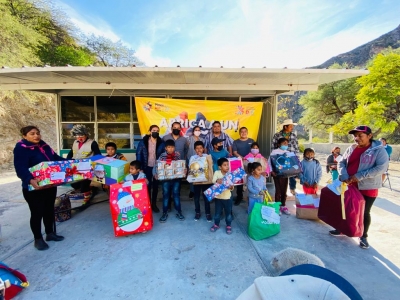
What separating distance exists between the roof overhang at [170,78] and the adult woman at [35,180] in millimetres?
1601

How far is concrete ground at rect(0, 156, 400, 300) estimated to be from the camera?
2.05 m

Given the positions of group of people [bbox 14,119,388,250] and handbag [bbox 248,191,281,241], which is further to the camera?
handbag [bbox 248,191,281,241]

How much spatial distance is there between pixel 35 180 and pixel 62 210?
1354 millimetres

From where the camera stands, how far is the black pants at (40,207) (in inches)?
103

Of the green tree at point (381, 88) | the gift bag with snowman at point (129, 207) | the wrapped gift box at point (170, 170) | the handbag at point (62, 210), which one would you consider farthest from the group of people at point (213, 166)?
the green tree at point (381, 88)

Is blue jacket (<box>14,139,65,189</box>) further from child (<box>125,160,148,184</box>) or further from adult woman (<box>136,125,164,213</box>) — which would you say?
adult woman (<box>136,125,164,213</box>)

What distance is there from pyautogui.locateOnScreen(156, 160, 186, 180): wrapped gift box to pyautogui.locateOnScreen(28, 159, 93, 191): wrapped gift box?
1001 millimetres

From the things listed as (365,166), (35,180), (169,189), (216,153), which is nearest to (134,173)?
(169,189)

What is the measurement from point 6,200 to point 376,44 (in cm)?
5417

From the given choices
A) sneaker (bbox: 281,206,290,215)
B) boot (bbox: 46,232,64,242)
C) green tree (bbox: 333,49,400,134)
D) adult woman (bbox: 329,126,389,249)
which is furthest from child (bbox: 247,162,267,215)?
green tree (bbox: 333,49,400,134)

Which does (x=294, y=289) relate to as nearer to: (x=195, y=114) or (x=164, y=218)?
(x=164, y=218)

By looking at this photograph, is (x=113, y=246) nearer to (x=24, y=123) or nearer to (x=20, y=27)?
(x=20, y=27)

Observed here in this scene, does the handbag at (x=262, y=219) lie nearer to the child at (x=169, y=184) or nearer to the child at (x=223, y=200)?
the child at (x=223, y=200)

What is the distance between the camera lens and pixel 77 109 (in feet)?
18.0
